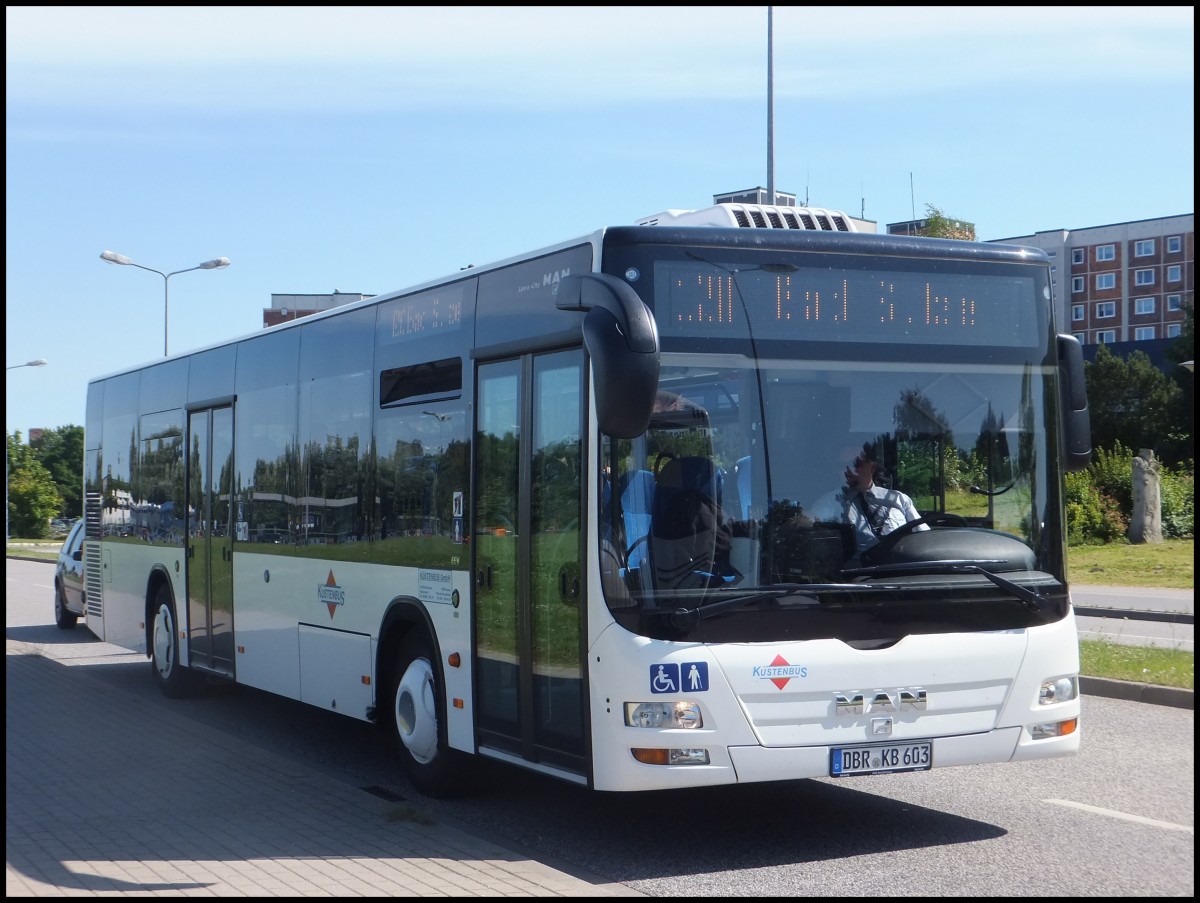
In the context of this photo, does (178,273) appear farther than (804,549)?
Yes

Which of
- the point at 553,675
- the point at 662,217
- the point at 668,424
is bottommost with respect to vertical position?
the point at 553,675

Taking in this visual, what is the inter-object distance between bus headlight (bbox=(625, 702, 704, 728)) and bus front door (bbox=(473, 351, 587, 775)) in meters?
0.40

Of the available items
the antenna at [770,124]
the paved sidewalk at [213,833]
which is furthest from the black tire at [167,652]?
the antenna at [770,124]

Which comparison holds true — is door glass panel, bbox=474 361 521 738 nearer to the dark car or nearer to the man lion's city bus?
the man lion's city bus

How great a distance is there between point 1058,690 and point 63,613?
1908cm

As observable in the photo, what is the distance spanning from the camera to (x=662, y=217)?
7.85 meters

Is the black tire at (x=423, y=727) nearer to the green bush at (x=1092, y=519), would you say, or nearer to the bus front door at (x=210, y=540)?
the bus front door at (x=210, y=540)

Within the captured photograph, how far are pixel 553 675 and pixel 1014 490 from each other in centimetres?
254

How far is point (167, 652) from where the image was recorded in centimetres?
1444

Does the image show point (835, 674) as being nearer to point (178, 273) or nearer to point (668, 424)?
point (668, 424)

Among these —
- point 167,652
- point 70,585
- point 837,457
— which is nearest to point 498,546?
point 837,457

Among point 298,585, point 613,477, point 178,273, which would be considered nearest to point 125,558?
point 298,585

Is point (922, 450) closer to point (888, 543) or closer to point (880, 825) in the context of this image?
point (888, 543)

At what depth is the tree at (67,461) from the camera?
101375 millimetres
